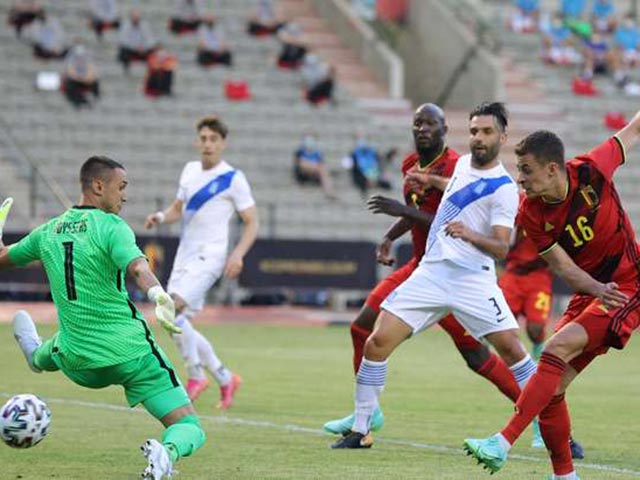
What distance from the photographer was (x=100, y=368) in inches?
364

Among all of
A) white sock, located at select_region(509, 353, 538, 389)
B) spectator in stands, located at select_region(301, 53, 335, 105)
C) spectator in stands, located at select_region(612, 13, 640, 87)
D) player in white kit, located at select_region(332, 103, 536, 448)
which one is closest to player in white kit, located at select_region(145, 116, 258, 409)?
player in white kit, located at select_region(332, 103, 536, 448)

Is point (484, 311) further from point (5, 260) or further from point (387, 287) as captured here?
point (5, 260)

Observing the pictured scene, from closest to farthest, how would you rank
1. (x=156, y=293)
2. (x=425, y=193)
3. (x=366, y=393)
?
1. (x=156, y=293)
2. (x=366, y=393)
3. (x=425, y=193)

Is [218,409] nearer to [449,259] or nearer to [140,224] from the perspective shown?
[449,259]

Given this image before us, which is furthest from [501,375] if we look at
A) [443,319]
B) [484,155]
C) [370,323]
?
[484,155]

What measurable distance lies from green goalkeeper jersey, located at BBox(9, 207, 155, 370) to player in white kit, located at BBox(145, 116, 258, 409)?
5.15 m

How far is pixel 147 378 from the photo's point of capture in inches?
364

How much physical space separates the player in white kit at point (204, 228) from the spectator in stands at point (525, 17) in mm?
29090

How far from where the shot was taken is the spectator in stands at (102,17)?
119ft

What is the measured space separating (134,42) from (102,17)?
118 cm

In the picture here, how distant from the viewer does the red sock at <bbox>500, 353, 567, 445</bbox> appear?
9266 mm

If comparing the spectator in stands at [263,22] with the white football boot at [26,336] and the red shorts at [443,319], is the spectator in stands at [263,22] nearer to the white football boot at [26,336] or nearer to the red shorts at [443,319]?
the red shorts at [443,319]

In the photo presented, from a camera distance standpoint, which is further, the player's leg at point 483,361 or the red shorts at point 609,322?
the player's leg at point 483,361

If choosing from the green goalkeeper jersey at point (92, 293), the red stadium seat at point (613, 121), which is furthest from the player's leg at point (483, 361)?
the red stadium seat at point (613, 121)
